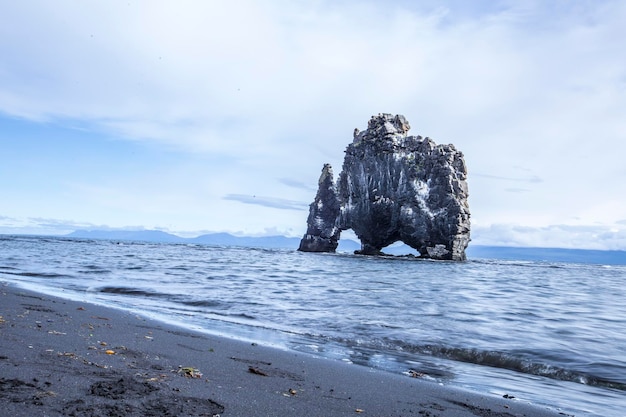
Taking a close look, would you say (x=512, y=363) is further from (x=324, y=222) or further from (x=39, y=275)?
(x=324, y=222)

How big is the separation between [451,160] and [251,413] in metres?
89.4

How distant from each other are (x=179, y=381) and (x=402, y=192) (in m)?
87.7

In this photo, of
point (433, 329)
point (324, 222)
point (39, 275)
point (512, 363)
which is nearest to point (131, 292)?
point (39, 275)

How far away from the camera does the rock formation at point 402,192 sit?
85625mm

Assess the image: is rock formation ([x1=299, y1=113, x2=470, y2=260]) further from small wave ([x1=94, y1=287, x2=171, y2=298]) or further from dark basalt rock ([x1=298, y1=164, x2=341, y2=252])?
small wave ([x1=94, y1=287, x2=171, y2=298])

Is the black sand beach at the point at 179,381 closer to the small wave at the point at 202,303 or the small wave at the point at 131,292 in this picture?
the small wave at the point at 202,303

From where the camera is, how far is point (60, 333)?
7.04 metres

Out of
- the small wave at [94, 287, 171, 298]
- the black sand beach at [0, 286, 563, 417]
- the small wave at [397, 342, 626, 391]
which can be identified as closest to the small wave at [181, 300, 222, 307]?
the small wave at [94, 287, 171, 298]

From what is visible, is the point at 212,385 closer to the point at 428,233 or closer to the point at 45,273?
the point at 45,273

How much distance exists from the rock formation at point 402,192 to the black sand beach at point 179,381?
80.2m

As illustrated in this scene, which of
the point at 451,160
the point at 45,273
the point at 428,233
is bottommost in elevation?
the point at 45,273

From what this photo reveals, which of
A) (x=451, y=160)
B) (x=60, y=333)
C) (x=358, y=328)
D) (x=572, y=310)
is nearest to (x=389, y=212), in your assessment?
(x=451, y=160)

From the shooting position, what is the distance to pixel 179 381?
509 centimetres

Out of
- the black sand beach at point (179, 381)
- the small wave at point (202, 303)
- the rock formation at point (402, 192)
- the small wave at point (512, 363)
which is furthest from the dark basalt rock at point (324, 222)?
the black sand beach at point (179, 381)
